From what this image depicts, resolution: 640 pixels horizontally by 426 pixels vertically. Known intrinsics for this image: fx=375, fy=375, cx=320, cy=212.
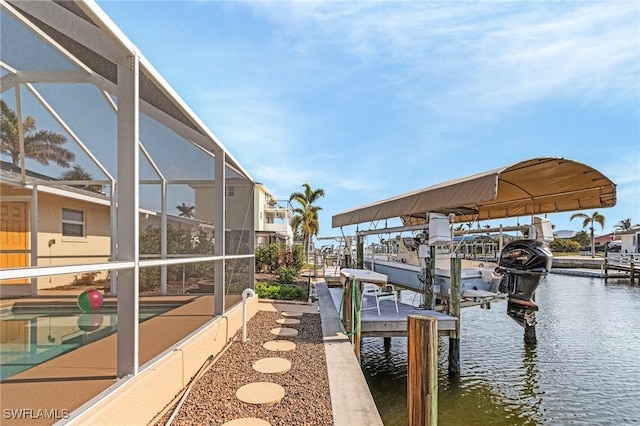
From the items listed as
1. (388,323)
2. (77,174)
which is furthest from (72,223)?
(388,323)

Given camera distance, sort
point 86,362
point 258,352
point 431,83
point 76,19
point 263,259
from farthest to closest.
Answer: point 263,259 → point 431,83 → point 258,352 → point 86,362 → point 76,19

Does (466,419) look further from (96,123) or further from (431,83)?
(431,83)

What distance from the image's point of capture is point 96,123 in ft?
18.8

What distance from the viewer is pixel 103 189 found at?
7543 millimetres

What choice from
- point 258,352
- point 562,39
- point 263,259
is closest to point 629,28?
point 562,39

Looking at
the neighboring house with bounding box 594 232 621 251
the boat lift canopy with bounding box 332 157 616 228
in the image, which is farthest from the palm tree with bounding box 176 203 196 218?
the neighboring house with bounding box 594 232 621 251

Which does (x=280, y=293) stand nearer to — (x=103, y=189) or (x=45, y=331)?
(x=103, y=189)

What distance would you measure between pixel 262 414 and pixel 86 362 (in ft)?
5.92

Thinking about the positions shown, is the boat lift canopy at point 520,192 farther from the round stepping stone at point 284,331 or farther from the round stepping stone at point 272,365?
the round stepping stone at point 272,365

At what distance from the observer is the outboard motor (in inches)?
299

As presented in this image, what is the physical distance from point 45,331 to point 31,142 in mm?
2438

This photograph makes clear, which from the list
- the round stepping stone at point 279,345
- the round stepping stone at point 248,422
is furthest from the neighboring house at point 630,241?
the round stepping stone at point 248,422

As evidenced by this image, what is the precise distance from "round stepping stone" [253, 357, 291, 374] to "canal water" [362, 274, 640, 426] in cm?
211

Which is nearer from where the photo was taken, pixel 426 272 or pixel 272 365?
pixel 272 365
